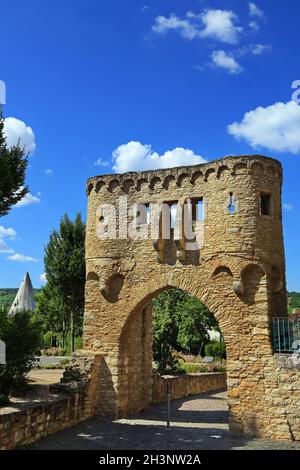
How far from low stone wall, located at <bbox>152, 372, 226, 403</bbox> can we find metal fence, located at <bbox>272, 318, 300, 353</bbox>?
669 cm

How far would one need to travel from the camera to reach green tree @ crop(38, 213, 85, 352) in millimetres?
25453

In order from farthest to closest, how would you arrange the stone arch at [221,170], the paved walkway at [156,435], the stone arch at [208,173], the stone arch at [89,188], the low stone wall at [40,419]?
the stone arch at [89,188] → the stone arch at [208,173] → the stone arch at [221,170] → the paved walkway at [156,435] → the low stone wall at [40,419]

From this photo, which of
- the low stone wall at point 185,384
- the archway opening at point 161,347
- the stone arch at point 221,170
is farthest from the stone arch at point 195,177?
the low stone wall at point 185,384

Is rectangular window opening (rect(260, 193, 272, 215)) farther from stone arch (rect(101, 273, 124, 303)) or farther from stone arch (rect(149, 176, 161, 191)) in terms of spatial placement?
stone arch (rect(101, 273, 124, 303))

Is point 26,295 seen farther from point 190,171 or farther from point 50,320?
point 190,171

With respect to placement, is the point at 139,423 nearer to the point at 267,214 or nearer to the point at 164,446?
the point at 164,446

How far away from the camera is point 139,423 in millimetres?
13906

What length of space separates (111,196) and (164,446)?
8.02 metres

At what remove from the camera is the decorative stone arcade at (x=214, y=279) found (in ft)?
40.3

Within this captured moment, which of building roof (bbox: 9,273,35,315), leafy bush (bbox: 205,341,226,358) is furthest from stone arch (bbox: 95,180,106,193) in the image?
building roof (bbox: 9,273,35,315)

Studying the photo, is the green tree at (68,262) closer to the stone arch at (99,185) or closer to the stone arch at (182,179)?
the stone arch at (99,185)

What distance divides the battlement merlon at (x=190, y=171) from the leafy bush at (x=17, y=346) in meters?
5.12

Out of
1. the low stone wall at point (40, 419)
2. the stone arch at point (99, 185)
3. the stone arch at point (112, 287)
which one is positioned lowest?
the low stone wall at point (40, 419)
